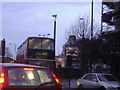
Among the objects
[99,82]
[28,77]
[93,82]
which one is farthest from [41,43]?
[28,77]

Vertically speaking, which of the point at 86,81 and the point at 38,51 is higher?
the point at 38,51

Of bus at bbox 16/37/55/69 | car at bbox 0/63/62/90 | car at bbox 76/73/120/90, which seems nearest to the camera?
car at bbox 0/63/62/90

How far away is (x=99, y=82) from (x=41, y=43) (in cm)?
1257

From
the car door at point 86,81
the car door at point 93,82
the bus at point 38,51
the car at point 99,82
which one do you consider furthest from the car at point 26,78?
the bus at point 38,51

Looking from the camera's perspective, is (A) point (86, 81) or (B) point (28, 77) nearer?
(B) point (28, 77)

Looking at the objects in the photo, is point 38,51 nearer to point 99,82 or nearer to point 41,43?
point 41,43

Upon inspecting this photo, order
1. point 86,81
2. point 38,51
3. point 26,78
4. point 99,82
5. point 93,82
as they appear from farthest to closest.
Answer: point 38,51
point 86,81
point 93,82
point 99,82
point 26,78

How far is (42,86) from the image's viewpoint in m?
7.28

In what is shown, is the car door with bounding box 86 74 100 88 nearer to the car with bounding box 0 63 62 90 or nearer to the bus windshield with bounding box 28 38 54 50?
the car with bounding box 0 63 62 90

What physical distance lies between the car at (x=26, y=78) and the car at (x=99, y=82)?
348 inches

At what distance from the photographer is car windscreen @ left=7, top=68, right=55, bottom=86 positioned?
7.17 meters

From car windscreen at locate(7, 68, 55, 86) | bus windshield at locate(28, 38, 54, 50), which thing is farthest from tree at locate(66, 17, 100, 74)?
car windscreen at locate(7, 68, 55, 86)

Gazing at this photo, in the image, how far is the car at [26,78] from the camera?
23.1 ft

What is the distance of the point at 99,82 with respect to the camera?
17.2 metres
